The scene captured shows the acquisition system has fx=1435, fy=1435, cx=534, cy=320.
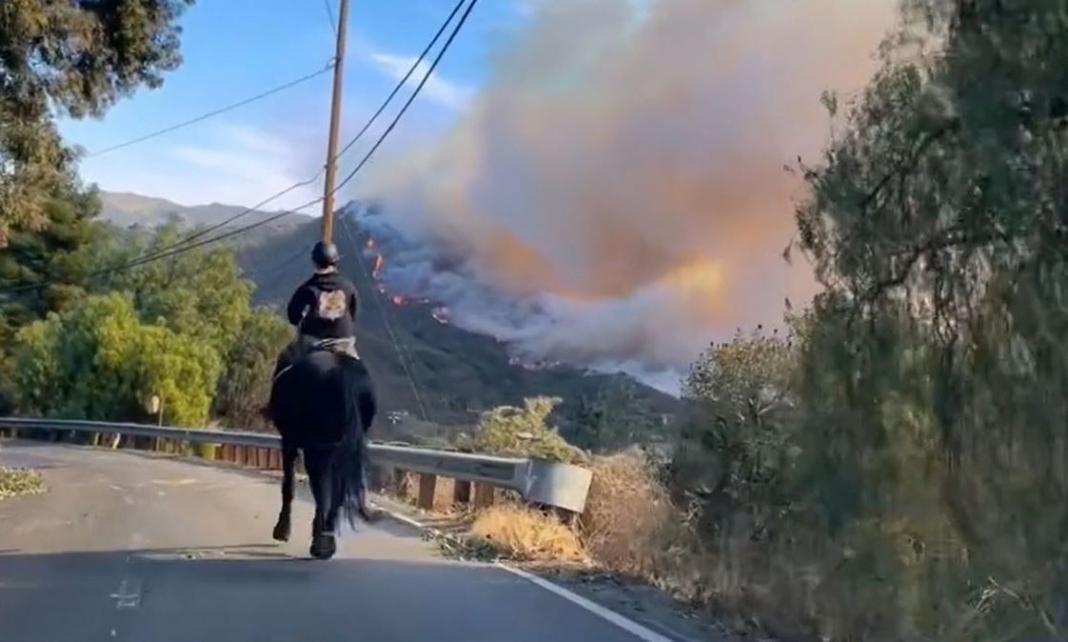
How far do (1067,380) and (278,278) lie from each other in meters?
91.8

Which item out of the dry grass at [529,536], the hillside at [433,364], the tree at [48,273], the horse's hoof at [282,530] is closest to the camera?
the horse's hoof at [282,530]

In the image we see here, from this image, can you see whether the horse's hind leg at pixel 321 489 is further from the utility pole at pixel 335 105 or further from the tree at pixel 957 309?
the utility pole at pixel 335 105

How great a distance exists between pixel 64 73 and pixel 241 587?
10.7 metres

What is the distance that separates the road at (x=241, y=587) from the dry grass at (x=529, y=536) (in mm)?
697

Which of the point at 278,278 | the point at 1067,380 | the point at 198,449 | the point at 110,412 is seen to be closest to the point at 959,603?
the point at 1067,380

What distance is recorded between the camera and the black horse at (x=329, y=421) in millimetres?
11297

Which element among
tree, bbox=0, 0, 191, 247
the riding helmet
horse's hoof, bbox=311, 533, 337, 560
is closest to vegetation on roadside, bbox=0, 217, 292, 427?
tree, bbox=0, 0, 191, 247

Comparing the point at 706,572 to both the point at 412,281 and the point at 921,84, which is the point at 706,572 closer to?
the point at 921,84

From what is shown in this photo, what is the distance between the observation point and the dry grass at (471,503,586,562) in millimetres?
13453

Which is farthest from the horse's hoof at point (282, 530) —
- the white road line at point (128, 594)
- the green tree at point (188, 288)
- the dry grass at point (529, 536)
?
the green tree at point (188, 288)

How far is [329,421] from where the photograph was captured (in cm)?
1146

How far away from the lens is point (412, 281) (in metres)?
59.5

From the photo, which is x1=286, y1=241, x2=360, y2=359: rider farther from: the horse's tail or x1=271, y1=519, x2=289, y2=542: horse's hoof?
x1=271, y1=519, x2=289, y2=542: horse's hoof

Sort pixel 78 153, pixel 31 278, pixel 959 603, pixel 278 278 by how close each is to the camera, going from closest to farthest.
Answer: pixel 959 603
pixel 78 153
pixel 31 278
pixel 278 278
